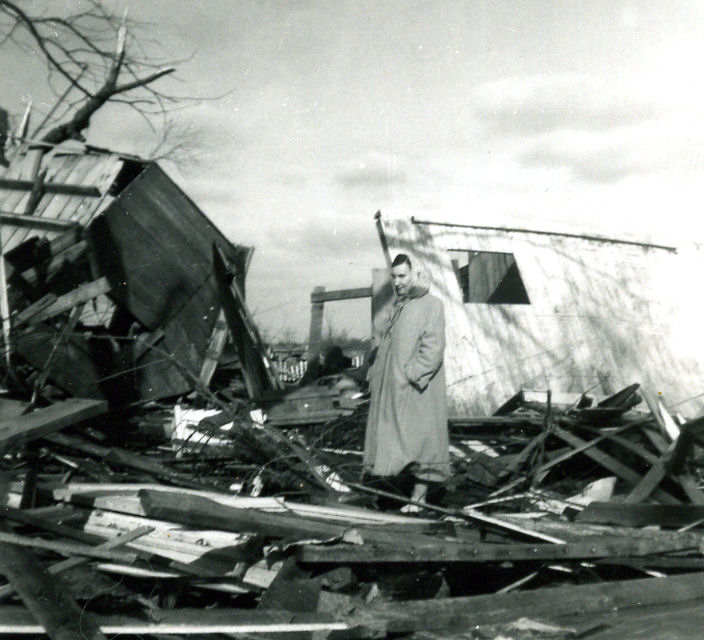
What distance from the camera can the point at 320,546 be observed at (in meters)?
3.72

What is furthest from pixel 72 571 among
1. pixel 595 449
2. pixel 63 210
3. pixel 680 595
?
pixel 63 210

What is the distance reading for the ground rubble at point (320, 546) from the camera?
137 inches

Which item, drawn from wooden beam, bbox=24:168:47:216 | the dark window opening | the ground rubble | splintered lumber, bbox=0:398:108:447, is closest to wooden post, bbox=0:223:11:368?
the ground rubble

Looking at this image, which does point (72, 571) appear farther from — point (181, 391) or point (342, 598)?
point (181, 391)

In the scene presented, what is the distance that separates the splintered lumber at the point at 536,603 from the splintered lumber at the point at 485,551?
208 millimetres

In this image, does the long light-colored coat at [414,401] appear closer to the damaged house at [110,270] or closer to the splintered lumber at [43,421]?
the splintered lumber at [43,421]

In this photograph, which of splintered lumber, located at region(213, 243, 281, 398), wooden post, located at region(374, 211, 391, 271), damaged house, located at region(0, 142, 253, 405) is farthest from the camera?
wooden post, located at region(374, 211, 391, 271)

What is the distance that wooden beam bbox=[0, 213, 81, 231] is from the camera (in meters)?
9.36

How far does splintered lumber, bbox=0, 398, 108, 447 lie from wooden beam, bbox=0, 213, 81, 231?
4.57 m

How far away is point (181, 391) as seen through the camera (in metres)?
10.7

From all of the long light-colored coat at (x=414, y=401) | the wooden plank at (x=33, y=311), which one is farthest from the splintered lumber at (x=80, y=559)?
the wooden plank at (x=33, y=311)

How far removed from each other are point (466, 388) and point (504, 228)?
2.46m

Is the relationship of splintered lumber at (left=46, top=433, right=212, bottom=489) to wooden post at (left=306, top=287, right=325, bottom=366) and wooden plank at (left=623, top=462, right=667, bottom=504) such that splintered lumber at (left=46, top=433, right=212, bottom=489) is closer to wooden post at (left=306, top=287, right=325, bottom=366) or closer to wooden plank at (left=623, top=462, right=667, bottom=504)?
wooden plank at (left=623, top=462, right=667, bottom=504)

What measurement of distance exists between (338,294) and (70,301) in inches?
179
